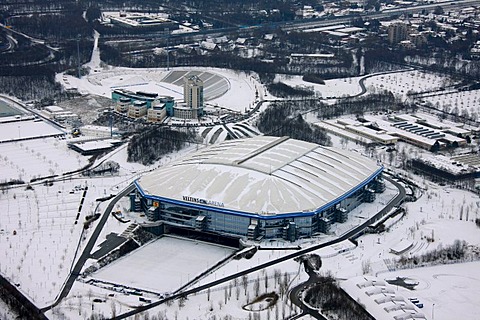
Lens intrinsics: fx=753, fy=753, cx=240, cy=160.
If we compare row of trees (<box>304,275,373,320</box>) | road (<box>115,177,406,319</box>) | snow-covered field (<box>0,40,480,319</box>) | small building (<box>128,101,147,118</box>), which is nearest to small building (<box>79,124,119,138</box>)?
small building (<box>128,101,147,118</box>)

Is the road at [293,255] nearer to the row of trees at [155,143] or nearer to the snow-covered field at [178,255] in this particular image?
the snow-covered field at [178,255]

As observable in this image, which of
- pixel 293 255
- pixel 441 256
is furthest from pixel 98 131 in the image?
pixel 441 256

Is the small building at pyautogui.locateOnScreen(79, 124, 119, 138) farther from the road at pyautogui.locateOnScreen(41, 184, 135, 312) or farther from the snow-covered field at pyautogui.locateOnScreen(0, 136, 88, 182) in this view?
the road at pyautogui.locateOnScreen(41, 184, 135, 312)

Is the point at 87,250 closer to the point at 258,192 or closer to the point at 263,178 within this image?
the point at 258,192

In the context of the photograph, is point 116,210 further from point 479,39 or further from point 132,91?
point 479,39

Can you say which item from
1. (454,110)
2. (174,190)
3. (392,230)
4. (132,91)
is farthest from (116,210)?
(454,110)

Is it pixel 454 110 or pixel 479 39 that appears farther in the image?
pixel 479 39

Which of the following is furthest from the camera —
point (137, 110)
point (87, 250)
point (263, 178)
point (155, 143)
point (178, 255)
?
point (137, 110)
